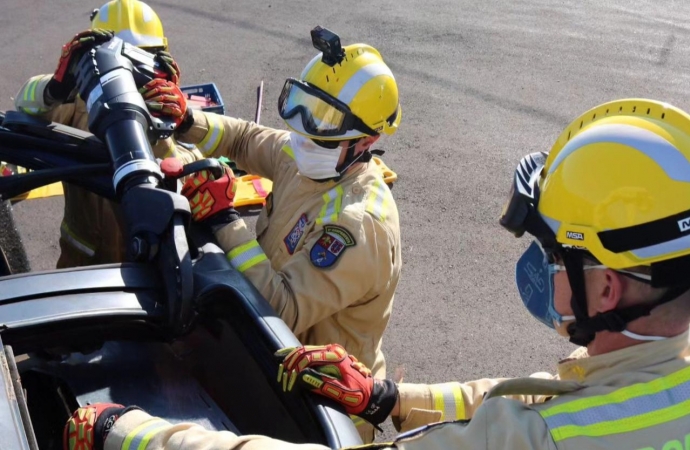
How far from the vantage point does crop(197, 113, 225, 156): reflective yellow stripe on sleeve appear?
379cm

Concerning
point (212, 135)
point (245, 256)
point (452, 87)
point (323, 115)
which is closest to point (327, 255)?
point (245, 256)

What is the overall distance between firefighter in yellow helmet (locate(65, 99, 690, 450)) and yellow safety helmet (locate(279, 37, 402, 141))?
3.96 feet

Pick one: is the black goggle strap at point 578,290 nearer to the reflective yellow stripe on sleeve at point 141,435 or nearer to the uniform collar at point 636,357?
the uniform collar at point 636,357

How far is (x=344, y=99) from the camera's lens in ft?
10.4

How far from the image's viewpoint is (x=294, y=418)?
2.19 m

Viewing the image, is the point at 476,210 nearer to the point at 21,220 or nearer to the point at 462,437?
the point at 21,220

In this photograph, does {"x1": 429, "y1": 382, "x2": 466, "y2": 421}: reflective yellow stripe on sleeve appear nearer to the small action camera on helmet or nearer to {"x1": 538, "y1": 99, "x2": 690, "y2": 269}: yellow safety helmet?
{"x1": 538, "y1": 99, "x2": 690, "y2": 269}: yellow safety helmet

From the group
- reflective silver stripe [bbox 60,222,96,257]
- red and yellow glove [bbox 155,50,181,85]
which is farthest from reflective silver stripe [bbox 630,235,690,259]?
reflective silver stripe [bbox 60,222,96,257]

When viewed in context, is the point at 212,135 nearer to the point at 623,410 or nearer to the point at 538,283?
the point at 538,283

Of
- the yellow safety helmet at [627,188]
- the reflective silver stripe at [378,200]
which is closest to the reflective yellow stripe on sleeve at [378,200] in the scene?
the reflective silver stripe at [378,200]

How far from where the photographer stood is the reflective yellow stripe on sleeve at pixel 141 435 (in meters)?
1.88

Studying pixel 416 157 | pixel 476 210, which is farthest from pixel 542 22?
pixel 476 210

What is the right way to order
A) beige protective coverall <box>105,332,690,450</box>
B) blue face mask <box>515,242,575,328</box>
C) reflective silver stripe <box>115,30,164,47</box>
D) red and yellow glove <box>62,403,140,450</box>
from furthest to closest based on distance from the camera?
reflective silver stripe <box>115,30,164,47</box>
blue face mask <box>515,242,575,328</box>
red and yellow glove <box>62,403,140,450</box>
beige protective coverall <box>105,332,690,450</box>

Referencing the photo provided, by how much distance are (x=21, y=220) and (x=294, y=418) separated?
418 centimetres
